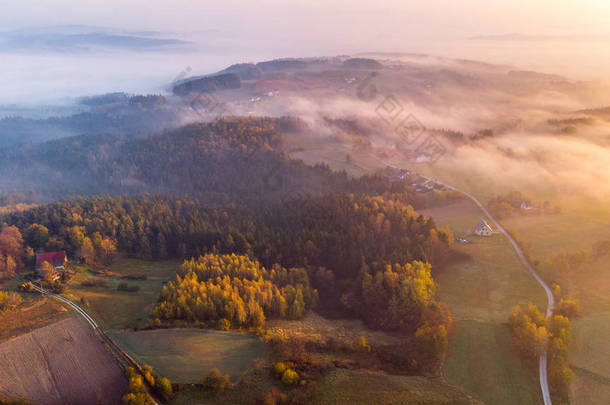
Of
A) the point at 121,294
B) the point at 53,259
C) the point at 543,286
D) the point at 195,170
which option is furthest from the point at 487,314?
the point at 195,170

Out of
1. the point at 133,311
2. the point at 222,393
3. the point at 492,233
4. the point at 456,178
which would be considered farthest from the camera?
the point at 456,178

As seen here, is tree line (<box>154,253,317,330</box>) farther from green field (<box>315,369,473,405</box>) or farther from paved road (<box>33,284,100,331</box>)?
green field (<box>315,369,473,405</box>)

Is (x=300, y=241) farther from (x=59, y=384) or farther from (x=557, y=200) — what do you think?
(x=557, y=200)

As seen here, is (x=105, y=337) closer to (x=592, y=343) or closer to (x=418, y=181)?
(x=592, y=343)

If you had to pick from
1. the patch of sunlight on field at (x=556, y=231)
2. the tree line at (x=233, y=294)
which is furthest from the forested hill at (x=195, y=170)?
the tree line at (x=233, y=294)

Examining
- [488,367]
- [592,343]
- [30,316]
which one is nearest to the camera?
[488,367]

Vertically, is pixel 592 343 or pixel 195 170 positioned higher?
pixel 195 170

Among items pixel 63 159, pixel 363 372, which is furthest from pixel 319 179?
pixel 63 159
